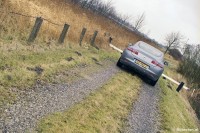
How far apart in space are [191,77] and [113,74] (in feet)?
60.4

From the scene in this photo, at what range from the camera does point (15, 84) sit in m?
6.84

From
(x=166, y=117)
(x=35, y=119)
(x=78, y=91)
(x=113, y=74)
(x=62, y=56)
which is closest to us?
(x=35, y=119)

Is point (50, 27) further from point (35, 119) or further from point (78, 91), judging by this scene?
point (35, 119)

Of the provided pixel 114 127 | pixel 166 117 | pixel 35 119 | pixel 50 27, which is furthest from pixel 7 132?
pixel 50 27

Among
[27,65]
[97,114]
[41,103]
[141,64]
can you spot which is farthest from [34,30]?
[41,103]

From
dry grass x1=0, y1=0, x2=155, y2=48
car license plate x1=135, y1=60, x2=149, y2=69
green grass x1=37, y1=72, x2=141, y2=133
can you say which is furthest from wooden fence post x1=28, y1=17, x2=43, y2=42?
car license plate x1=135, y1=60, x2=149, y2=69

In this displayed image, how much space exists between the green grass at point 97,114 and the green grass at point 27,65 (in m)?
1.03

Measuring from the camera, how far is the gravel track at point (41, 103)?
5273 millimetres

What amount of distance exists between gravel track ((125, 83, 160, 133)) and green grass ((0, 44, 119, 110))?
2.50 m

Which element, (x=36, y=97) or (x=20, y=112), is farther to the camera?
(x=36, y=97)

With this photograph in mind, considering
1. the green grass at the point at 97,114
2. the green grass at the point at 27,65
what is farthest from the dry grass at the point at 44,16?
the green grass at the point at 97,114

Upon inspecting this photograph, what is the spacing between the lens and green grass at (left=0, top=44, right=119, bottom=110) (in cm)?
670

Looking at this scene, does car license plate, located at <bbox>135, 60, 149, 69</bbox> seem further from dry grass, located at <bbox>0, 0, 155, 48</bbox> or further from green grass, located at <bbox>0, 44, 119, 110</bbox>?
dry grass, located at <bbox>0, 0, 155, 48</bbox>

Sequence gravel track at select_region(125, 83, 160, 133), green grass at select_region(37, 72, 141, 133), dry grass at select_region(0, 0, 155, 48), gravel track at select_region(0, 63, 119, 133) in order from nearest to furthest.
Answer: gravel track at select_region(0, 63, 119, 133), green grass at select_region(37, 72, 141, 133), gravel track at select_region(125, 83, 160, 133), dry grass at select_region(0, 0, 155, 48)
